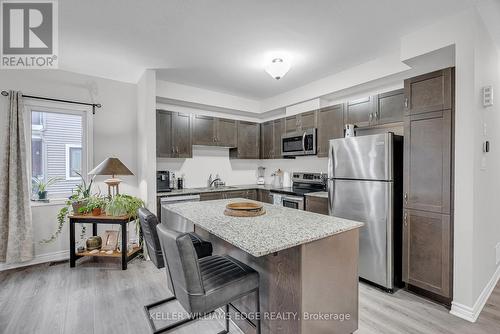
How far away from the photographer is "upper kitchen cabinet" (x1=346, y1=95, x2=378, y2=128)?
320cm

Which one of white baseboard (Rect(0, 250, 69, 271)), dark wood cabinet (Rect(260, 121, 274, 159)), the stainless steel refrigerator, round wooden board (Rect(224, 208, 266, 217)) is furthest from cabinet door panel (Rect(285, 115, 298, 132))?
white baseboard (Rect(0, 250, 69, 271))

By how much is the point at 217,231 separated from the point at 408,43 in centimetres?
266

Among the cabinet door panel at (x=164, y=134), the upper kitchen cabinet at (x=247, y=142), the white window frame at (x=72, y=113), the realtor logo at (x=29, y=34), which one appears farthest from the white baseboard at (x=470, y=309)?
the white window frame at (x=72, y=113)

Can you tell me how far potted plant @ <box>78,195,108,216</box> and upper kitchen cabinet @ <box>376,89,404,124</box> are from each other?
3692 millimetres

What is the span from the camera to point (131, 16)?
224 centimetres

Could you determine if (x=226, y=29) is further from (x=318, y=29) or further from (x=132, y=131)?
(x=132, y=131)

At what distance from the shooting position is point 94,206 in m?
3.19

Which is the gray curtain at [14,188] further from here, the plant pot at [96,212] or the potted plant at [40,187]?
the plant pot at [96,212]

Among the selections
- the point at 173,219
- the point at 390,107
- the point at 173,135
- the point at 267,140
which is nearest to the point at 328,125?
the point at 390,107

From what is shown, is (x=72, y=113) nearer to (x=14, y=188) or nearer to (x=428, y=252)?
(x=14, y=188)

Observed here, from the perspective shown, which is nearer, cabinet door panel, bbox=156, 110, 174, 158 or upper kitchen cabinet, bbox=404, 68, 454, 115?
upper kitchen cabinet, bbox=404, 68, 454, 115

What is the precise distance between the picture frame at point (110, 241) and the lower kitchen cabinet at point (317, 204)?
2.67 meters

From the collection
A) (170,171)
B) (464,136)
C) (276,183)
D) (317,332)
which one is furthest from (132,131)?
(464,136)

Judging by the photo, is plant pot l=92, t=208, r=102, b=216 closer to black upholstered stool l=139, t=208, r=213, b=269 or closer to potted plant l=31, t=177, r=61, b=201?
potted plant l=31, t=177, r=61, b=201
